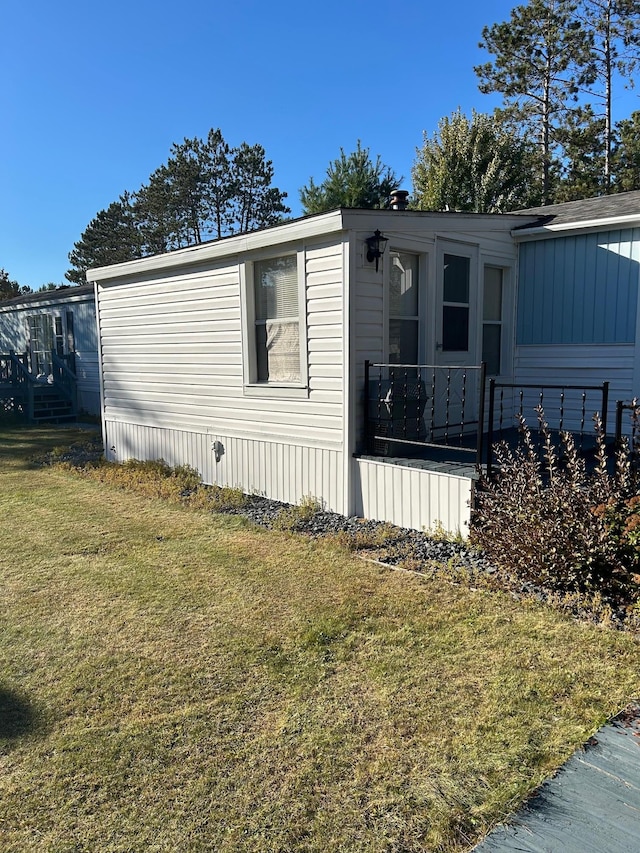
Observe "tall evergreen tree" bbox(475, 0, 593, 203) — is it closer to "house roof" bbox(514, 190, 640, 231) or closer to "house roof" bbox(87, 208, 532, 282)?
"house roof" bbox(514, 190, 640, 231)

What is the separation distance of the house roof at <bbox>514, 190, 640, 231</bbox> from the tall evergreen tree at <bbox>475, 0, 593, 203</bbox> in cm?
1549

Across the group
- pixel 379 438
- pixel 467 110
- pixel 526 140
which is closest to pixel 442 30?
pixel 467 110

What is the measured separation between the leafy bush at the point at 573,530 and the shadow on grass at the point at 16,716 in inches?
118

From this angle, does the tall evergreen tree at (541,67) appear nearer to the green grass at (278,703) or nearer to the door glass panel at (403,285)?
the door glass panel at (403,285)

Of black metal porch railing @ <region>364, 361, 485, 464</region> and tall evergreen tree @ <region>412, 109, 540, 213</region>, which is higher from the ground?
tall evergreen tree @ <region>412, 109, 540, 213</region>

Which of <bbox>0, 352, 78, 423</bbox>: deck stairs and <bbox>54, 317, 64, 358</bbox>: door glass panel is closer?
<bbox>0, 352, 78, 423</bbox>: deck stairs

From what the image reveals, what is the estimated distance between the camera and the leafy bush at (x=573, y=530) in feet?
11.5

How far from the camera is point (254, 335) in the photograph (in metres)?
6.64

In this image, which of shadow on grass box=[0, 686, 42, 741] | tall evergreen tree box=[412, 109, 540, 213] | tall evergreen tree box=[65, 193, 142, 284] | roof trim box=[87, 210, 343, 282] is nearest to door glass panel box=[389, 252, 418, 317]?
roof trim box=[87, 210, 343, 282]

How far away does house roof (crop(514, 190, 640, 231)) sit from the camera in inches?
240

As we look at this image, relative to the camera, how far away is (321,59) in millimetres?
16812

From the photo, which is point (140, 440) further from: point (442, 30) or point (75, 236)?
point (75, 236)

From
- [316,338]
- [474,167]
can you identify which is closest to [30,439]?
[316,338]

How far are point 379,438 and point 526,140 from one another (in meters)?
20.7
